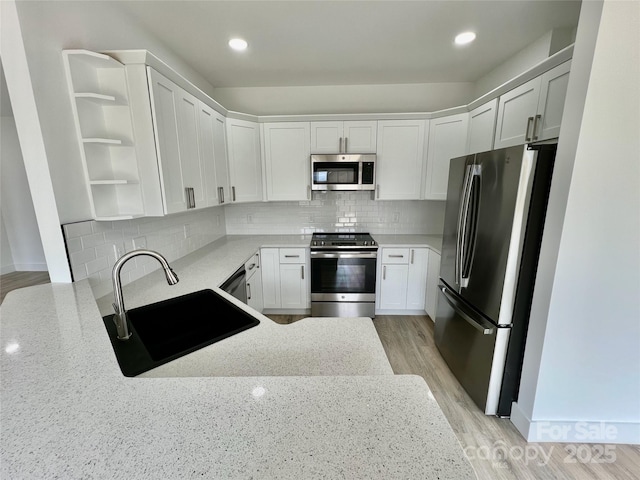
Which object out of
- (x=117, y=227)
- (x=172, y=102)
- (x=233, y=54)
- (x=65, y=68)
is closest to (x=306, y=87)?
(x=233, y=54)

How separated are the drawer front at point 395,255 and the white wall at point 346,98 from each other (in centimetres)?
169

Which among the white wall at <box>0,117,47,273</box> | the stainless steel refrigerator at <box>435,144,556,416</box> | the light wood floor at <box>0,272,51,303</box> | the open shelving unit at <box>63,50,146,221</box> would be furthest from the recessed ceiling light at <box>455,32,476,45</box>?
the white wall at <box>0,117,47,273</box>

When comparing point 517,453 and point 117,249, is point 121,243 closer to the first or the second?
point 117,249

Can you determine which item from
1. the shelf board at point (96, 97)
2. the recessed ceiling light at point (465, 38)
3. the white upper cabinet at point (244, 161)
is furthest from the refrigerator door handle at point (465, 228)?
the shelf board at point (96, 97)

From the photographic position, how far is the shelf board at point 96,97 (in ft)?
4.44

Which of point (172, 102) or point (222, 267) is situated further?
point (222, 267)

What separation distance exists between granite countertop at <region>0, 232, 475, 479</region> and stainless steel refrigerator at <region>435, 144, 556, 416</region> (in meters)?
1.13

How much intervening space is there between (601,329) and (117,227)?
289 centimetres

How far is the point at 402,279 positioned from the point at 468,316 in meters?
1.06

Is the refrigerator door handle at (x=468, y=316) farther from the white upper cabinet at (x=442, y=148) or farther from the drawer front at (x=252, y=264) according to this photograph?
the drawer front at (x=252, y=264)

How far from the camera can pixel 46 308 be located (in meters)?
1.14

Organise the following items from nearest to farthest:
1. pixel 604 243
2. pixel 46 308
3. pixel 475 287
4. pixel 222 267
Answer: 1. pixel 46 308
2. pixel 604 243
3. pixel 475 287
4. pixel 222 267

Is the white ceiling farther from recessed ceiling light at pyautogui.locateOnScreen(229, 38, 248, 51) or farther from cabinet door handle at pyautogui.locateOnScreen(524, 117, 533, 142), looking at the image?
cabinet door handle at pyautogui.locateOnScreen(524, 117, 533, 142)

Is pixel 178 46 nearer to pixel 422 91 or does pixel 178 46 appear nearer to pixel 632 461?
pixel 422 91
